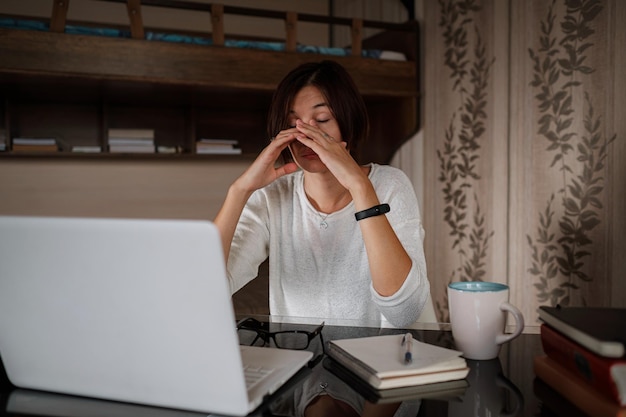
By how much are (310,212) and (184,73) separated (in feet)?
4.67

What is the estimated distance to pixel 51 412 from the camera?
71cm

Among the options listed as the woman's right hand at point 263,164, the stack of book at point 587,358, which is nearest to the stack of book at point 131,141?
the woman's right hand at point 263,164

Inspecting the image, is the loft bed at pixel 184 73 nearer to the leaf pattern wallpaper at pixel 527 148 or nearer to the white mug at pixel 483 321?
the leaf pattern wallpaper at pixel 527 148

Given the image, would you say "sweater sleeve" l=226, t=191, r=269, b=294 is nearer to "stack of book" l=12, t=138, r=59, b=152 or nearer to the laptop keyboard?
the laptop keyboard

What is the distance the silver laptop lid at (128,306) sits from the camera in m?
Answer: 0.63

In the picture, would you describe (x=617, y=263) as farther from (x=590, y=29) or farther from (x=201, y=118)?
(x=201, y=118)

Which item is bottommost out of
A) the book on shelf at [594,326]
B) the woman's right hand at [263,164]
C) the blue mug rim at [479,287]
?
the book on shelf at [594,326]

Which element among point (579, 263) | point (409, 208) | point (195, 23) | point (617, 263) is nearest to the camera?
point (409, 208)

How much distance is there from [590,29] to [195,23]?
238 cm

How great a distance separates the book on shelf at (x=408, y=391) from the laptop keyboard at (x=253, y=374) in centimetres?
11

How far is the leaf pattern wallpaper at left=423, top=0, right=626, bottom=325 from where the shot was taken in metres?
2.14

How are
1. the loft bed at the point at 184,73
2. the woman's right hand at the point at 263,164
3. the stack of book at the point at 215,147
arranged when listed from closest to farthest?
the woman's right hand at the point at 263,164, the loft bed at the point at 184,73, the stack of book at the point at 215,147

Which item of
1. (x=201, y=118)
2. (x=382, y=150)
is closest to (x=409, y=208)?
(x=382, y=150)

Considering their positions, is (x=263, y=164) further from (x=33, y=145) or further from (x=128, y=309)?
(x=33, y=145)
